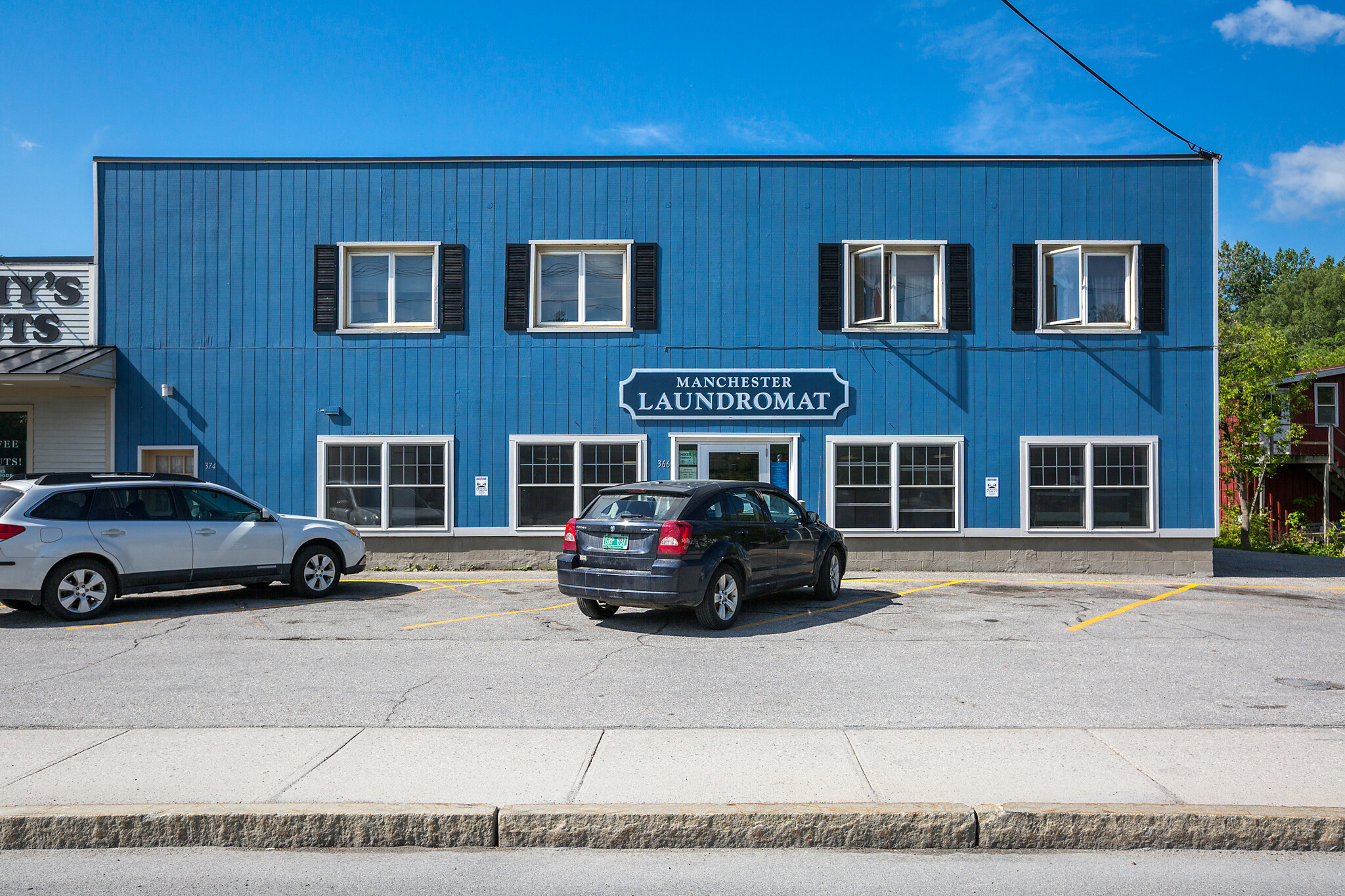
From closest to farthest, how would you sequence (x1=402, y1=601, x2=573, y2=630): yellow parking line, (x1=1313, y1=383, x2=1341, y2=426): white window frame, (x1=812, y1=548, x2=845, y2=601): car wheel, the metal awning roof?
(x1=402, y1=601, x2=573, y2=630): yellow parking line < (x1=812, y1=548, x2=845, y2=601): car wheel < the metal awning roof < (x1=1313, y1=383, x2=1341, y2=426): white window frame

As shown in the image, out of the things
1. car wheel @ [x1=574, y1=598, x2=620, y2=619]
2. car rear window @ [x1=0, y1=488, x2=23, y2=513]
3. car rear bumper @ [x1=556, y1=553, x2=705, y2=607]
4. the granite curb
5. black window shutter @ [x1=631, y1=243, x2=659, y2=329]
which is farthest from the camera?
black window shutter @ [x1=631, y1=243, x2=659, y2=329]

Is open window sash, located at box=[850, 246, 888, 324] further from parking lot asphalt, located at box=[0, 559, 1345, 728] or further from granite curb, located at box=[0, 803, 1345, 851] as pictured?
granite curb, located at box=[0, 803, 1345, 851]

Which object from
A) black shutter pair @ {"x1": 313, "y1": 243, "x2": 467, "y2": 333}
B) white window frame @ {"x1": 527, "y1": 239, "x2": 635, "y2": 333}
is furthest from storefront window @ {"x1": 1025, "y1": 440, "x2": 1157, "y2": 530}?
black shutter pair @ {"x1": 313, "y1": 243, "x2": 467, "y2": 333}

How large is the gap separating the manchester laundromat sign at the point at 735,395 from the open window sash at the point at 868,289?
1224mm

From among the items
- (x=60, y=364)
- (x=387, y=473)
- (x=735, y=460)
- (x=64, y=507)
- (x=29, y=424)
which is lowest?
(x=64, y=507)

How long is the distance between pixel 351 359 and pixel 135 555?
617 cm

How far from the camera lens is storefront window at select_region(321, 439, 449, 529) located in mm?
15961

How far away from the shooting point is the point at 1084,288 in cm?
1602

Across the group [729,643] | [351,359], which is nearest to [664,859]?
[729,643]

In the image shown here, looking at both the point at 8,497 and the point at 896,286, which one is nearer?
the point at 8,497

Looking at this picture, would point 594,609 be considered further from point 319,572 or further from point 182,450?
point 182,450

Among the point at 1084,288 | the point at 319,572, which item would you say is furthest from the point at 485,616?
the point at 1084,288

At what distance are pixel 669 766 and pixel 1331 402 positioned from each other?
122ft

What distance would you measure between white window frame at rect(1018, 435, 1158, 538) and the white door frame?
12.6 ft
